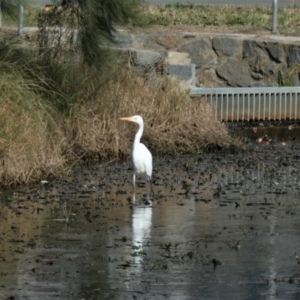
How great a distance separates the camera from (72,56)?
15977 millimetres

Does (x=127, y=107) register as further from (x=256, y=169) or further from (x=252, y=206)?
(x=252, y=206)

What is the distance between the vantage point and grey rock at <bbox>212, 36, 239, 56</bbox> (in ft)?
69.6

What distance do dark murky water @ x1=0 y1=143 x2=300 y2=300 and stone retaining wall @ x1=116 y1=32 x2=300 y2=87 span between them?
247 inches

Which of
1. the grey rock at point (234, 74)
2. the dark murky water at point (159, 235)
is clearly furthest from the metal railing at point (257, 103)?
the dark murky water at point (159, 235)

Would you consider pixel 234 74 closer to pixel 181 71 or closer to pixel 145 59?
pixel 181 71

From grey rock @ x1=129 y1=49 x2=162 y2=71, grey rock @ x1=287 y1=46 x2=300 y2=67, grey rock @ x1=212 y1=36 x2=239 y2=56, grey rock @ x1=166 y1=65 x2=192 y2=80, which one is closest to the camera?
grey rock @ x1=129 y1=49 x2=162 y2=71

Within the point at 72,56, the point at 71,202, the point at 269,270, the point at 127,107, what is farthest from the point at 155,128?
the point at 269,270

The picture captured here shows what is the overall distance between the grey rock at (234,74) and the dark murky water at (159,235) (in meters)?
6.43

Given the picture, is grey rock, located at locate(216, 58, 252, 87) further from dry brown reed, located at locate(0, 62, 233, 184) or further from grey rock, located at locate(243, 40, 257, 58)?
dry brown reed, located at locate(0, 62, 233, 184)

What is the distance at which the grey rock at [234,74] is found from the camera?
2142 cm

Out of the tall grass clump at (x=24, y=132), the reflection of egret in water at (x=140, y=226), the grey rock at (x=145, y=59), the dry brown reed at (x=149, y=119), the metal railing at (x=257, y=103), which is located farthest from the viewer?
the metal railing at (x=257, y=103)

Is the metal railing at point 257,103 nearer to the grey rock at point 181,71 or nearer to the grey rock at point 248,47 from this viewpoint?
the grey rock at point 181,71

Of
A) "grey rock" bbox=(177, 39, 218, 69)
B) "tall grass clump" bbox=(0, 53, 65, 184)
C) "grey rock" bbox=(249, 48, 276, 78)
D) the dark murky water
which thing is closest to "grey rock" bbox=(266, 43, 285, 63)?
"grey rock" bbox=(249, 48, 276, 78)

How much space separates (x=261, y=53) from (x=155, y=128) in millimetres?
5663
